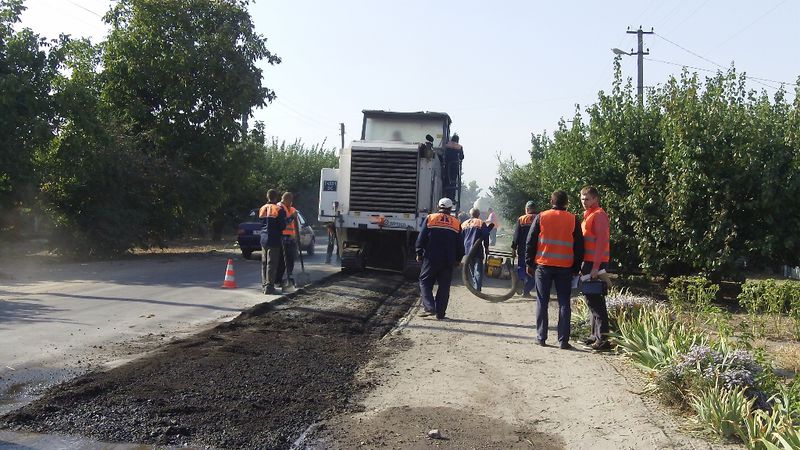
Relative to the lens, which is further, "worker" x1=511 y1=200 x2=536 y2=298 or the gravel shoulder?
"worker" x1=511 y1=200 x2=536 y2=298

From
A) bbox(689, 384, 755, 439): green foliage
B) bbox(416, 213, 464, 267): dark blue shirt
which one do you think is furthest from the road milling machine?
bbox(689, 384, 755, 439): green foliage

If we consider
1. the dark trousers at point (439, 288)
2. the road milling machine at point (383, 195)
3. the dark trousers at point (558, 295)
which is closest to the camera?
the dark trousers at point (558, 295)

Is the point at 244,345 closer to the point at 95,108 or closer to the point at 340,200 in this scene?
the point at 340,200

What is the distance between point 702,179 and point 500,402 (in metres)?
8.14

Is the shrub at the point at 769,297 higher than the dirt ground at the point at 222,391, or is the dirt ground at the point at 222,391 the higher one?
the shrub at the point at 769,297

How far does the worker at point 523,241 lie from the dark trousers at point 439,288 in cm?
211

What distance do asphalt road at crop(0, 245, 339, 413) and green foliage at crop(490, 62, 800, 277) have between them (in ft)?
23.0

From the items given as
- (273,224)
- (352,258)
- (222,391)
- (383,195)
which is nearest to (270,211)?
(273,224)

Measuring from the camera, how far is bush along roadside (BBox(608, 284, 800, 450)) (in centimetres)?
549

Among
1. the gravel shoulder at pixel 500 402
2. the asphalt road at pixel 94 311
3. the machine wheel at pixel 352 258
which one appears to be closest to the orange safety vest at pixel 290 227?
the asphalt road at pixel 94 311

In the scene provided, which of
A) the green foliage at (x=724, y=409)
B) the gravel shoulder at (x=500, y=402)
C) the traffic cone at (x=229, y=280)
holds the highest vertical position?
the traffic cone at (x=229, y=280)

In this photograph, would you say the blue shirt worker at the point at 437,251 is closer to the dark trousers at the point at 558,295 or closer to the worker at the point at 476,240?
the dark trousers at the point at 558,295

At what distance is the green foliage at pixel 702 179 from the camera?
528 inches

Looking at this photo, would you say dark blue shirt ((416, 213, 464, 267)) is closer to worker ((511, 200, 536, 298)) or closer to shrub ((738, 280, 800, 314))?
worker ((511, 200, 536, 298))
